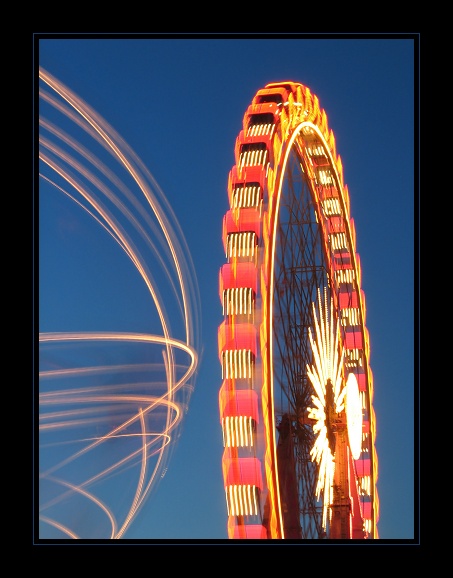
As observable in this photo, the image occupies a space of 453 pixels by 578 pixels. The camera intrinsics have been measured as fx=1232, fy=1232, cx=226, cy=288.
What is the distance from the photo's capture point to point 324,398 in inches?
362

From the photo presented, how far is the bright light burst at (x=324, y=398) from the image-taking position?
354 inches

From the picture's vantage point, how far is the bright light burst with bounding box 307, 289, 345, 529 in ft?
29.5
